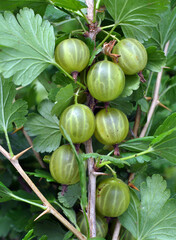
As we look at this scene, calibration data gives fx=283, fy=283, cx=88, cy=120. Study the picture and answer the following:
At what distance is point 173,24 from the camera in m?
0.76

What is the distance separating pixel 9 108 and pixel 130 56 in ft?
0.98

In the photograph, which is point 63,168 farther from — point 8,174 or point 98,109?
point 8,174

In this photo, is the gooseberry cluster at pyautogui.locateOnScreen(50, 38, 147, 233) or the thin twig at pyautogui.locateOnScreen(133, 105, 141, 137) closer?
the gooseberry cluster at pyautogui.locateOnScreen(50, 38, 147, 233)

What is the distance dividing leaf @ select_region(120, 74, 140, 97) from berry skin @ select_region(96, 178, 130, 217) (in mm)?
195

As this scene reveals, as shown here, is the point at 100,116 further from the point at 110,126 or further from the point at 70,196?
the point at 70,196

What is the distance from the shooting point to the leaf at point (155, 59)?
2.12ft

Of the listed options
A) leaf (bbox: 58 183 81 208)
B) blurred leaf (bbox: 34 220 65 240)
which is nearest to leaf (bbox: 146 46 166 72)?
leaf (bbox: 58 183 81 208)

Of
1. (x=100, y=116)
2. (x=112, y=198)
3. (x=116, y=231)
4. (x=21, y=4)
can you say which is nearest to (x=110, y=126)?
(x=100, y=116)

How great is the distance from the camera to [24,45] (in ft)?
1.97

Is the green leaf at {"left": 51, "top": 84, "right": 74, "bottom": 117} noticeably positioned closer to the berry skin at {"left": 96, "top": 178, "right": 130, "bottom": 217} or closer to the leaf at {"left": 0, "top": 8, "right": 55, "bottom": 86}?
the leaf at {"left": 0, "top": 8, "right": 55, "bottom": 86}

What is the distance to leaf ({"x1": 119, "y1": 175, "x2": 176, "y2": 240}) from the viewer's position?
62cm

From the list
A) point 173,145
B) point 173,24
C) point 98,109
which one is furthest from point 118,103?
point 173,24

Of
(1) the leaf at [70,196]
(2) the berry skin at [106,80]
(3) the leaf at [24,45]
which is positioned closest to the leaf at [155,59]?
(2) the berry skin at [106,80]

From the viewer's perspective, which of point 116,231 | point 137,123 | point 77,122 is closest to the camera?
point 77,122
